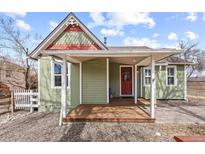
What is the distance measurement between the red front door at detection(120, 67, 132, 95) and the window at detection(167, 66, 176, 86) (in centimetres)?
326

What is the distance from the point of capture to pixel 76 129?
662 cm

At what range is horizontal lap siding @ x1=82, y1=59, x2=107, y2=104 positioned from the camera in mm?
10703

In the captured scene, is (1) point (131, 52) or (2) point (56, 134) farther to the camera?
(1) point (131, 52)

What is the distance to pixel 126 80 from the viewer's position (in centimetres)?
1452

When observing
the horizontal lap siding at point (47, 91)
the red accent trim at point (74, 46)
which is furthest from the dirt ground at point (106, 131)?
the red accent trim at point (74, 46)

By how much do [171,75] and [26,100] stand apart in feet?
36.1

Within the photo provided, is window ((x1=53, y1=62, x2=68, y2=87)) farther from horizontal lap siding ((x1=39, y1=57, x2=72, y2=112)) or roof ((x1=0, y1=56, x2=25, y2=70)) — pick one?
roof ((x1=0, y1=56, x2=25, y2=70))

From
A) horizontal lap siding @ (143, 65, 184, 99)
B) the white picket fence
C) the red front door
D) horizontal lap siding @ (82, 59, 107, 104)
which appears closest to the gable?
horizontal lap siding @ (82, 59, 107, 104)

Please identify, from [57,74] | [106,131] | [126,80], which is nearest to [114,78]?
[126,80]
